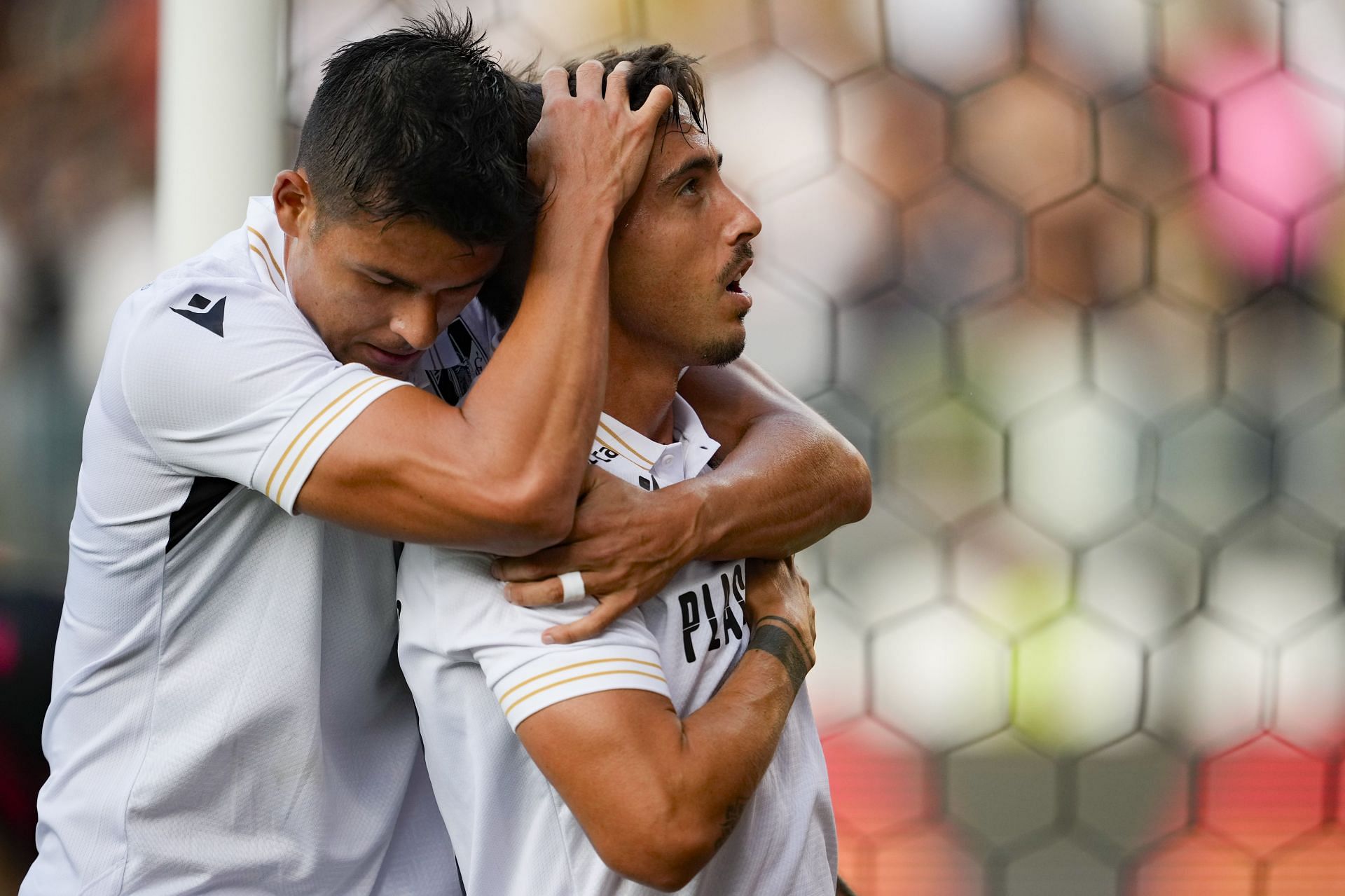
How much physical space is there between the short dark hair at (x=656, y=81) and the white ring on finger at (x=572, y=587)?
416mm

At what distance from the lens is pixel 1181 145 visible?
1835 millimetres

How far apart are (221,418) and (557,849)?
441mm

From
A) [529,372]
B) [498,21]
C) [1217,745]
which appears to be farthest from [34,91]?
[1217,745]

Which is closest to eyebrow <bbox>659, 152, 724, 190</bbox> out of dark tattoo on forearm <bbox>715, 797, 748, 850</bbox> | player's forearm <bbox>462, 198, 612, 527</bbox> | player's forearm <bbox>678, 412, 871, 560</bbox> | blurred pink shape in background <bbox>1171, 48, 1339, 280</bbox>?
player's forearm <bbox>462, 198, 612, 527</bbox>

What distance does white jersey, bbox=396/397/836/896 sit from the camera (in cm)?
95

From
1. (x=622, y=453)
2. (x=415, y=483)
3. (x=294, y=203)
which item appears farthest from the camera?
(x=622, y=453)

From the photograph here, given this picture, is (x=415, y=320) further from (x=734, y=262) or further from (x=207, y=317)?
(x=734, y=262)

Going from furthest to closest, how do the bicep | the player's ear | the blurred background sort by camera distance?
the blurred background, the player's ear, the bicep

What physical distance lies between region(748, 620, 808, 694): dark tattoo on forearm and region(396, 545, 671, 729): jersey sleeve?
4.6 inches

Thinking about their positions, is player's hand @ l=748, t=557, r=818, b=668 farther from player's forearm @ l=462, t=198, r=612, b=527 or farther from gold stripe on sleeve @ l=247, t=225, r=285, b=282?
gold stripe on sleeve @ l=247, t=225, r=285, b=282

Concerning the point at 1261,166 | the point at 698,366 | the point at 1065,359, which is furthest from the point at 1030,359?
the point at 698,366

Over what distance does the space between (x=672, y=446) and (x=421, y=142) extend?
380mm

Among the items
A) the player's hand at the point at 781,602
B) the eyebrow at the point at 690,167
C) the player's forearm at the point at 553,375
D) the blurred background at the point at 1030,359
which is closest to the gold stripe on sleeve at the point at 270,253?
the player's forearm at the point at 553,375

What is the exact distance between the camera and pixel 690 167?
3.74 ft
